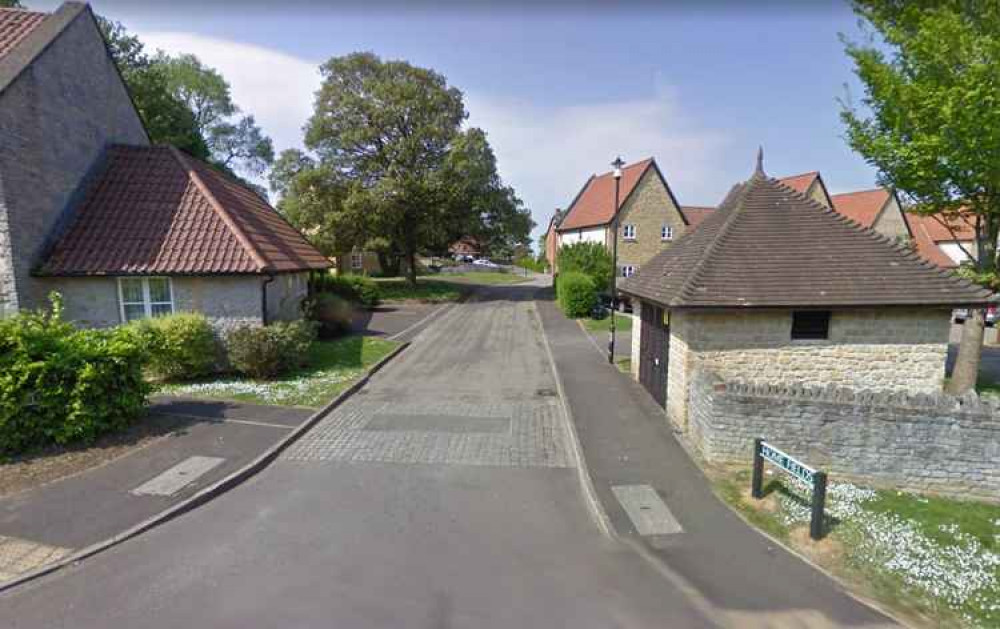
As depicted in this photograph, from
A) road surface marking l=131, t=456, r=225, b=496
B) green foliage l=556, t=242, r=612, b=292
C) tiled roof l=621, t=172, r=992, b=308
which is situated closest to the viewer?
road surface marking l=131, t=456, r=225, b=496

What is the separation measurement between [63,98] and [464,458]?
14.6 metres

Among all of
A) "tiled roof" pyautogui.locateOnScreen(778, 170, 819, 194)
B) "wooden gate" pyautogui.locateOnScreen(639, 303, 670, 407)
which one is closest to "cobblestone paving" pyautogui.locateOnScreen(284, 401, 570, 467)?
"wooden gate" pyautogui.locateOnScreen(639, 303, 670, 407)

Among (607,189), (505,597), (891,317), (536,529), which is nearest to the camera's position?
(505,597)

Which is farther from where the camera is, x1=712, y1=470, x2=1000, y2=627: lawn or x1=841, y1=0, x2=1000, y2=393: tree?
x1=841, y1=0, x2=1000, y2=393: tree

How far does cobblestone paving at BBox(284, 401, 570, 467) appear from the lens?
7859mm

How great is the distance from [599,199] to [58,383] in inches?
1419

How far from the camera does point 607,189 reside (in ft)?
124

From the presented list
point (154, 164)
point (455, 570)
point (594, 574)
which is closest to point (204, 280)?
point (154, 164)

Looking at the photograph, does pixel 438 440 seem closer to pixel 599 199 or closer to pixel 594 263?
pixel 594 263

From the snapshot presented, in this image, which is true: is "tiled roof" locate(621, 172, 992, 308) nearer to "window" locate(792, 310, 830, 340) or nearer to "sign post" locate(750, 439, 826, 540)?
"window" locate(792, 310, 830, 340)

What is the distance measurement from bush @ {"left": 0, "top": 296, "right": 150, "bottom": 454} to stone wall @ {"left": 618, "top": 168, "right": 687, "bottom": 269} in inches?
1207

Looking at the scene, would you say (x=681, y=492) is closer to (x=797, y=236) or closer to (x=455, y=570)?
(x=455, y=570)

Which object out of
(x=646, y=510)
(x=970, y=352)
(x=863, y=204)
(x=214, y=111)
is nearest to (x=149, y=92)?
(x=214, y=111)

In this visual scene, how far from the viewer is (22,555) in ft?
16.3
